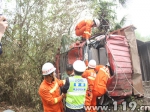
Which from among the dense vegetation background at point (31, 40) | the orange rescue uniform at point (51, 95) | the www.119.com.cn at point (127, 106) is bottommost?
the www.119.com.cn at point (127, 106)

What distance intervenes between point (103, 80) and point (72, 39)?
4041mm

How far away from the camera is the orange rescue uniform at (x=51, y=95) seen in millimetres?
3742

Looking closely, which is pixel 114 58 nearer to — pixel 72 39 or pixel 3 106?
pixel 72 39

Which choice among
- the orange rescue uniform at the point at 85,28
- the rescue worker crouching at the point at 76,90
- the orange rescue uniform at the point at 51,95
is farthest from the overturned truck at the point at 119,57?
the orange rescue uniform at the point at 51,95

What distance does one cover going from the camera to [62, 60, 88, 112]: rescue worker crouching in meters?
3.57

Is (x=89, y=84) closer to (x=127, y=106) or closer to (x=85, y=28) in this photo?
(x=127, y=106)

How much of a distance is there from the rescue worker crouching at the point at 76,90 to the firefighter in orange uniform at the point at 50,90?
26cm

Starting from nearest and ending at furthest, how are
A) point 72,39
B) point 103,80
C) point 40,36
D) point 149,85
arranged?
point 103,80, point 40,36, point 149,85, point 72,39

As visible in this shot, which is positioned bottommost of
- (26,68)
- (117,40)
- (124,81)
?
(124,81)

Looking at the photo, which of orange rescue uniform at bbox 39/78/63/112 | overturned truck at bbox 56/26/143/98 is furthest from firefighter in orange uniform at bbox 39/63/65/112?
overturned truck at bbox 56/26/143/98

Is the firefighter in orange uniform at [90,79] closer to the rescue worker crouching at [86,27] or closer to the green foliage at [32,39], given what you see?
the rescue worker crouching at [86,27]

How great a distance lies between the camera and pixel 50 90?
3.76 meters

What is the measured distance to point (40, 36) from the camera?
6.27 m

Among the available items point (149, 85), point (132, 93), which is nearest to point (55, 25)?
Answer: point (132, 93)
